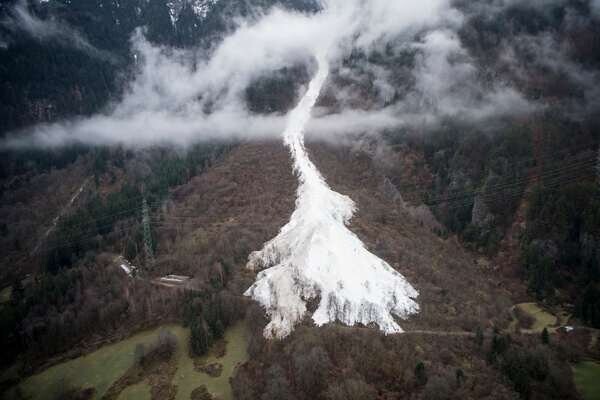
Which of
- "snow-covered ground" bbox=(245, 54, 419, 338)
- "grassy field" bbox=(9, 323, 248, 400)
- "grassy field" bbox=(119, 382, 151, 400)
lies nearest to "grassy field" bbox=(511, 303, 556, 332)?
"snow-covered ground" bbox=(245, 54, 419, 338)

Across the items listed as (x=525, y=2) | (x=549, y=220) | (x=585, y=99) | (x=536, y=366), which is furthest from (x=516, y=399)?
(x=525, y=2)

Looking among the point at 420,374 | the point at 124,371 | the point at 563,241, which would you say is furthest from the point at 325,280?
the point at 563,241

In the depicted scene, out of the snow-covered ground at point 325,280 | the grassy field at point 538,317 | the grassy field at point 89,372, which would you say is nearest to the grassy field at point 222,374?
the snow-covered ground at point 325,280

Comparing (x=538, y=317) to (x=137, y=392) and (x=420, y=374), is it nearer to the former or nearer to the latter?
(x=420, y=374)

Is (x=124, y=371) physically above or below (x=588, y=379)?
below

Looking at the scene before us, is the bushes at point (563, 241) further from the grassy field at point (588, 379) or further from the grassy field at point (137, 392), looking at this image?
the grassy field at point (137, 392)
